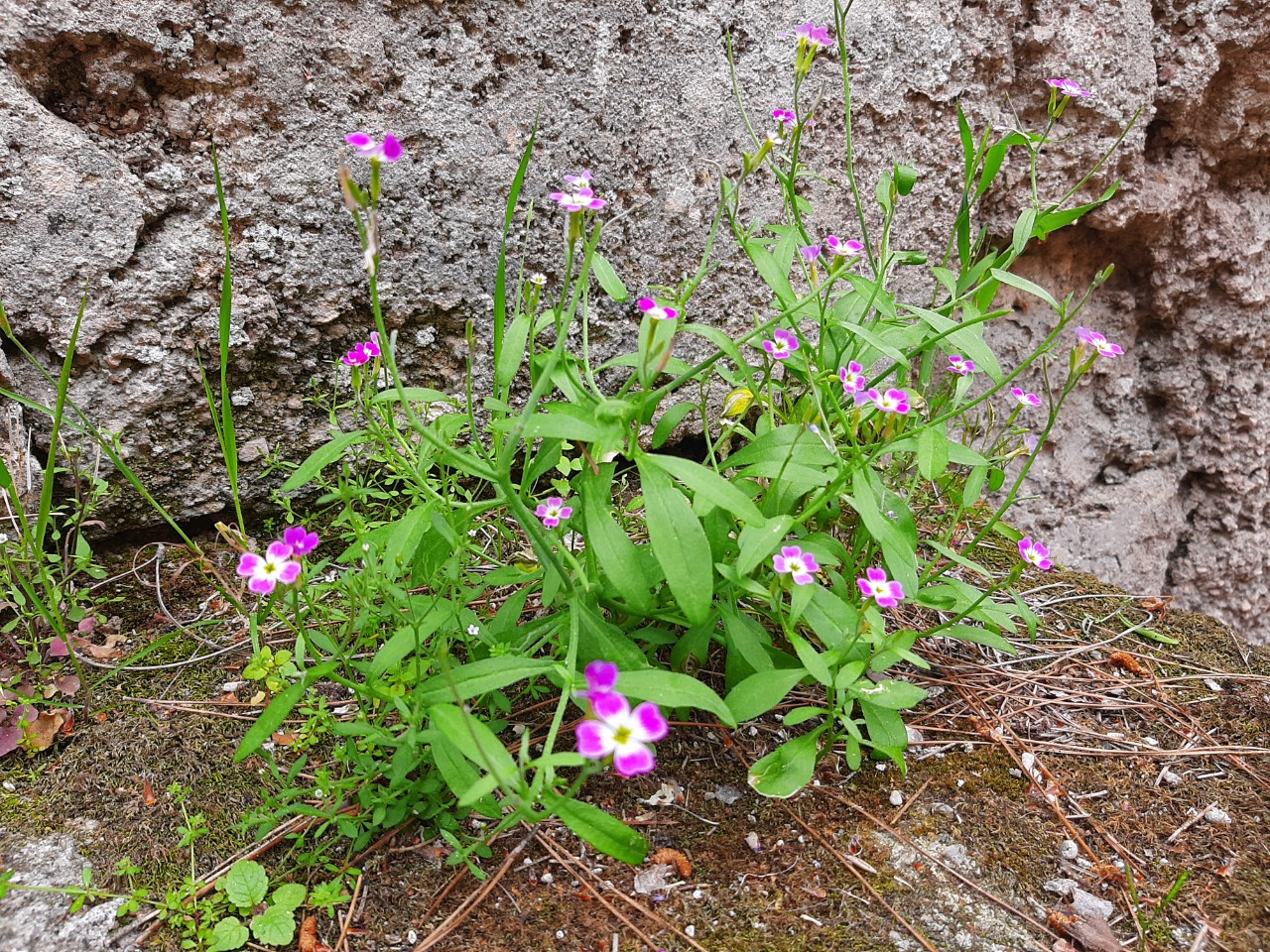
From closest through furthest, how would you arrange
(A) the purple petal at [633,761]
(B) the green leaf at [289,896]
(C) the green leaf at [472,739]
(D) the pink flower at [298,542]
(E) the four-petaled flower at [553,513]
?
(A) the purple petal at [633,761]
(C) the green leaf at [472,739]
(D) the pink flower at [298,542]
(B) the green leaf at [289,896]
(E) the four-petaled flower at [553,513]

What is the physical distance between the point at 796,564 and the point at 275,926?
1.01 meters

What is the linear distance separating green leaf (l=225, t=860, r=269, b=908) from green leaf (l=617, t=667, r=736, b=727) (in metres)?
0.69

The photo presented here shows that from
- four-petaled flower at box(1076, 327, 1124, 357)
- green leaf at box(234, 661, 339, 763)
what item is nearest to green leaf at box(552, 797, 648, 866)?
green leaf at box(234, 661, 339, 763)

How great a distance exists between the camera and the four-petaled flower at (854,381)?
1636 mm

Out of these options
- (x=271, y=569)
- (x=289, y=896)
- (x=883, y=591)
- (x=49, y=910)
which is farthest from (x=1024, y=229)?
(x=49, y=910)

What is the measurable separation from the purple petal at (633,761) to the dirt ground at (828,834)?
468mm

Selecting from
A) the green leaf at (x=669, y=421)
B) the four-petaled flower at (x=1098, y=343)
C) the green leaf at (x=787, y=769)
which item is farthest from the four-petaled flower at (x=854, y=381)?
the green leaf at (x=787, y=769)

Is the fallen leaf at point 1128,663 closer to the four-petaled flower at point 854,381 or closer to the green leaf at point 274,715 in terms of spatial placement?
the four-petaled flower at point 854,381

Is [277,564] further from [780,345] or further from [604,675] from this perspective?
[780,345]

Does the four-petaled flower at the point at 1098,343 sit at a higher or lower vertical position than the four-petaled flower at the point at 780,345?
higher

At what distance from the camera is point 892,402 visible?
5.20 ft

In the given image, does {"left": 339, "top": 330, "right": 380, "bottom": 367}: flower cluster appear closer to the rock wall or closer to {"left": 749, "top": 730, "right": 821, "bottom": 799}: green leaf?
the rock wall

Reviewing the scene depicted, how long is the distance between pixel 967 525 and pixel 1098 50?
1.57 metres

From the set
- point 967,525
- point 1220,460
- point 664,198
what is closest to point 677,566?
point 664,198
